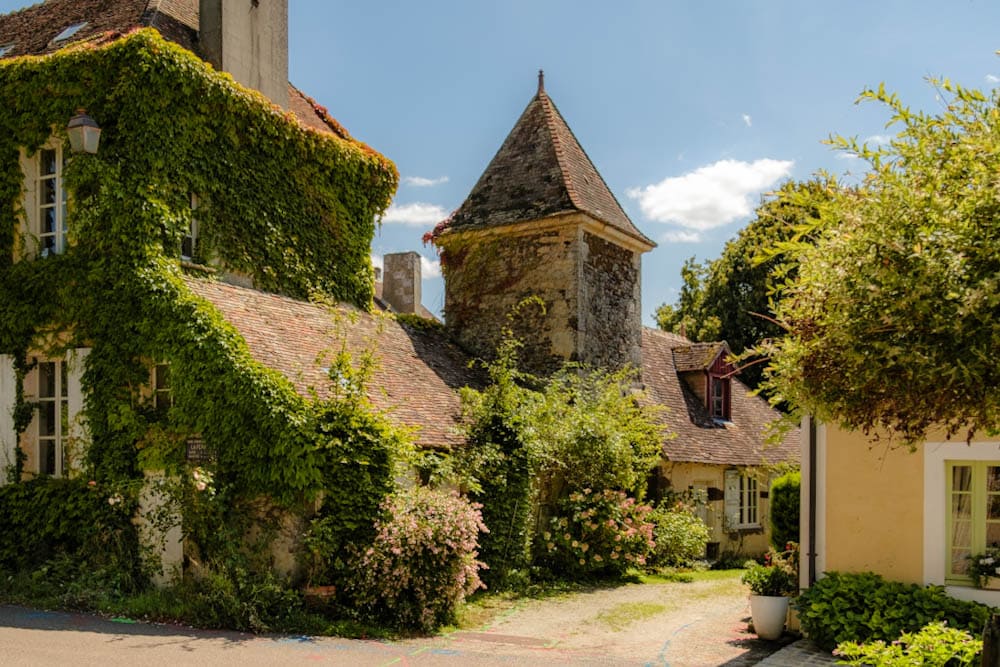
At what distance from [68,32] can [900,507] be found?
15.1 m

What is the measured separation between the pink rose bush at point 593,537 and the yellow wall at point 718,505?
2.91 meters

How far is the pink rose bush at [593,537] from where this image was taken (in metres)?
15.4

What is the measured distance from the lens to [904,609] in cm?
875

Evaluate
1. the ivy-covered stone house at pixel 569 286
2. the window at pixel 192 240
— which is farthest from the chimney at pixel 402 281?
the window at pixel 192 240

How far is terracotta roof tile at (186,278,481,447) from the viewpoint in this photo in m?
12.7

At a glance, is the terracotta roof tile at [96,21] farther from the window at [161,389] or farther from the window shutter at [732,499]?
the window shutter at [732,499]

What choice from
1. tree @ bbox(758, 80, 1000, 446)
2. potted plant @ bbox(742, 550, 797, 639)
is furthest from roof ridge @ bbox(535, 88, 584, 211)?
tree @ bbox(758, 80, 1000, 446)

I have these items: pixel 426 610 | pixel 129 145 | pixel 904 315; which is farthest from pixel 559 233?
pixel 904 315

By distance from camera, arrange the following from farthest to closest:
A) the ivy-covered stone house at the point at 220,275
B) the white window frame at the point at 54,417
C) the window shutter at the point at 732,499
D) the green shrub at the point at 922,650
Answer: the window shutter at the point at 732,499 < the white window frame at the point at 54,417 < the ivy-covered stone house at the point at 220,275 < the green shrub at the point at 922,650

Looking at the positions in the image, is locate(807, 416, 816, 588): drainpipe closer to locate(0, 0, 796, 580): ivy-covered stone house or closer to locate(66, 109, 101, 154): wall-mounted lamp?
locate(0, 0, 796, 580): ivy-covered stone house

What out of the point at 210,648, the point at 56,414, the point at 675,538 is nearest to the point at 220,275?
the point at 56,414

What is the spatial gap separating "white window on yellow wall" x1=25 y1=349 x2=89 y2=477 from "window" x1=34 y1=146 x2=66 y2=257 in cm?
176

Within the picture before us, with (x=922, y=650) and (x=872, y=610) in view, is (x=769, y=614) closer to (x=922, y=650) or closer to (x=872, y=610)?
(x=872, y=610)

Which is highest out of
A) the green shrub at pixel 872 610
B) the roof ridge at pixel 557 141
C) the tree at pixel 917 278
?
the roof ridge at pixel 557 141
